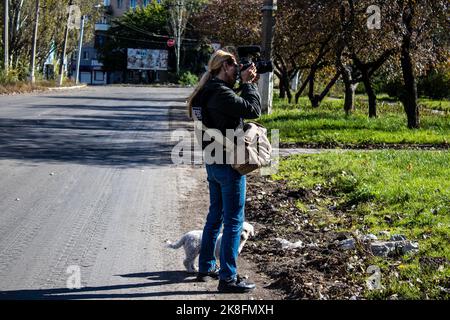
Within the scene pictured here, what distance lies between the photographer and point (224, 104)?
5.80 m

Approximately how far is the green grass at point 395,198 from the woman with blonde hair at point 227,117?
1.17m

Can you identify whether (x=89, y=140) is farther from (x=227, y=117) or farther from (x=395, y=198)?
(x=227, y=117)

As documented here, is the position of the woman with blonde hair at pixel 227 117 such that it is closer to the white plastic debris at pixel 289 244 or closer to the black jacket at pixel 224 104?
the black jacket at pixel 224 104

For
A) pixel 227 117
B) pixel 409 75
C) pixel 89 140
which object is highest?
pixel 409 75

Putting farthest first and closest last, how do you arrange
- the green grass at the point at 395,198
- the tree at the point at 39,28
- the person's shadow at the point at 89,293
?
the tree at the point at 39,28 < the green grass at the point at 395,198 < the person's shadow at the point at 89,293

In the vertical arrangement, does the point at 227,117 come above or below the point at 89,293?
above

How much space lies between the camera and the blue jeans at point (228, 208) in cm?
598

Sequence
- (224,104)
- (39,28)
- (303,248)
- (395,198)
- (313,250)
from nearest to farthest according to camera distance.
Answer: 1. (224,104)
2. (313,250)
3. (303,248)
4. (395,198)
5. (39,28)

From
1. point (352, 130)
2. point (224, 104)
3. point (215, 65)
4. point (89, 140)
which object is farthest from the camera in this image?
point (352, 130)

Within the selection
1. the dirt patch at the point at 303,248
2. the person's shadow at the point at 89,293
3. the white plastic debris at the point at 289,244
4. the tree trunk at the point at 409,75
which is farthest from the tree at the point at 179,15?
the person's shadow at the point at 89,293

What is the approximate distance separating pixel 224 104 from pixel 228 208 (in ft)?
2.86

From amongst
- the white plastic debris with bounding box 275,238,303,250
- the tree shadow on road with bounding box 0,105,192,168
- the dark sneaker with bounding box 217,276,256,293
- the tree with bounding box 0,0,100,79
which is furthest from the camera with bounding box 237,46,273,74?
the tree with bounding box 0,0,100,79

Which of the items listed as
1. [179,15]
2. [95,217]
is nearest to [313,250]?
[95,217]

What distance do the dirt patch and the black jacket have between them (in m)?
1.50
